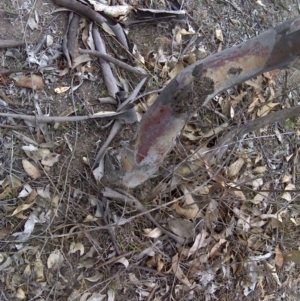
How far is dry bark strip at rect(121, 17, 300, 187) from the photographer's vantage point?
1.28m

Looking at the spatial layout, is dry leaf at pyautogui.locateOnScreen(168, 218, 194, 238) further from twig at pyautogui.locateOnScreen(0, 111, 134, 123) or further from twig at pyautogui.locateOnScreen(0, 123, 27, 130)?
twig at pyautogui.locateOnScreen(0, 123, 27, 130)

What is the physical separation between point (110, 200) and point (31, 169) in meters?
0.36

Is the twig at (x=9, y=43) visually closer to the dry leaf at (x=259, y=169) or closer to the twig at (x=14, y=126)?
the twig at (x=14, y=126)

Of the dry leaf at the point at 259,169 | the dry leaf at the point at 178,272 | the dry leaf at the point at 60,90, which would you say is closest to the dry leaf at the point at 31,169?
the dry leaf at the point at 60,90

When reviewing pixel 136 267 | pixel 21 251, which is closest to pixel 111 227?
pixel 136 267

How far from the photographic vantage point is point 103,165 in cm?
180

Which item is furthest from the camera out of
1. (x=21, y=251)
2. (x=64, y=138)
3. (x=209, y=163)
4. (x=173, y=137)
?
(x=209, y=163)

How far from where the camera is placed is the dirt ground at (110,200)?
5.68ft

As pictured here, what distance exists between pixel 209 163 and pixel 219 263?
0.49 metres

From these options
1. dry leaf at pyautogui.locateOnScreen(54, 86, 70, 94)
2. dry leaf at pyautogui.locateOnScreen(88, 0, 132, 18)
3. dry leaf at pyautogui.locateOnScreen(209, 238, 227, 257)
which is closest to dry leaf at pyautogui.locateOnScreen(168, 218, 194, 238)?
dry leaf at pyautogui.locateOnScreen(209, 238, 227, 257)

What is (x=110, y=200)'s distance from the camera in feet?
5.85

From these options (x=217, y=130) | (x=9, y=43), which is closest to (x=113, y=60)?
(x=9, y=43)

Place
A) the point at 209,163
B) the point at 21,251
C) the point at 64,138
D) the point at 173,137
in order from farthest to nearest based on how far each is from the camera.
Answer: the point at 209,163
the point at 64,138
the point at 21,251
the point at 173,137

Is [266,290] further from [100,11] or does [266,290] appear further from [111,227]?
[100,11]
